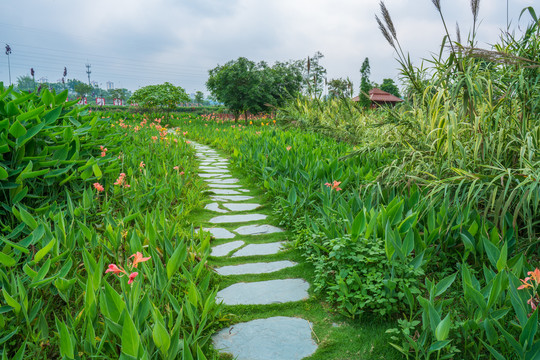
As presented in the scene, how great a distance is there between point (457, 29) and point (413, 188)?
1306 millimetres

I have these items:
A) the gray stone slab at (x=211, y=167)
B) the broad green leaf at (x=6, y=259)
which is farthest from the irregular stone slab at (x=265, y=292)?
the gray stone slab at (x=211, y=167)

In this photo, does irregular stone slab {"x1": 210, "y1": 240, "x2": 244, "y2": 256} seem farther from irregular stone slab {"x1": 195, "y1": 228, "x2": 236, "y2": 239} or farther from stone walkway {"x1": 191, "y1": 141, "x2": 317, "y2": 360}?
irregular stone slab {"x1": 195, "y1": 228, "x2": 236, "y2": 239}

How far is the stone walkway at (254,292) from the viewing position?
1.71m

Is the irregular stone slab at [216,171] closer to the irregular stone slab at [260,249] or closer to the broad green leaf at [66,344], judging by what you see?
the irregular stone slab at [260,249]

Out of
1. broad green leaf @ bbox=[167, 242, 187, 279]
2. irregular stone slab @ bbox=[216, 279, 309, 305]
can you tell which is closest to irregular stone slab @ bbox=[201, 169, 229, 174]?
irregular stone slab @ bbox=[216, 279, 309, 305]

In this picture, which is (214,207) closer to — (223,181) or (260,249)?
(260,249)

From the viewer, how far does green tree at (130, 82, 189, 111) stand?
16.8 metres

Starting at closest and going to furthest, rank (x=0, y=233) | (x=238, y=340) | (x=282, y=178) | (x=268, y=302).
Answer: (x=238, y=340)
(x=268, y=302)
(x=0, y=233)
(x=282, y=178)

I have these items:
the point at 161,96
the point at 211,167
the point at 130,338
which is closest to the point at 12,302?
the point at 130,338

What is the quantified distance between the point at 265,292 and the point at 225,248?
74 centimetres

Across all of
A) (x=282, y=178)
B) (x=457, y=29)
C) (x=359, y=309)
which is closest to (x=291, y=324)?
(x=359, y=309)

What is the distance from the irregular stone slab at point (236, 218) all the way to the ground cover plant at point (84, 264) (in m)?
0.31

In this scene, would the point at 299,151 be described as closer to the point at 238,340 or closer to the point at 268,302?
the point at 268,302

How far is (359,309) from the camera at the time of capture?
198 cm
